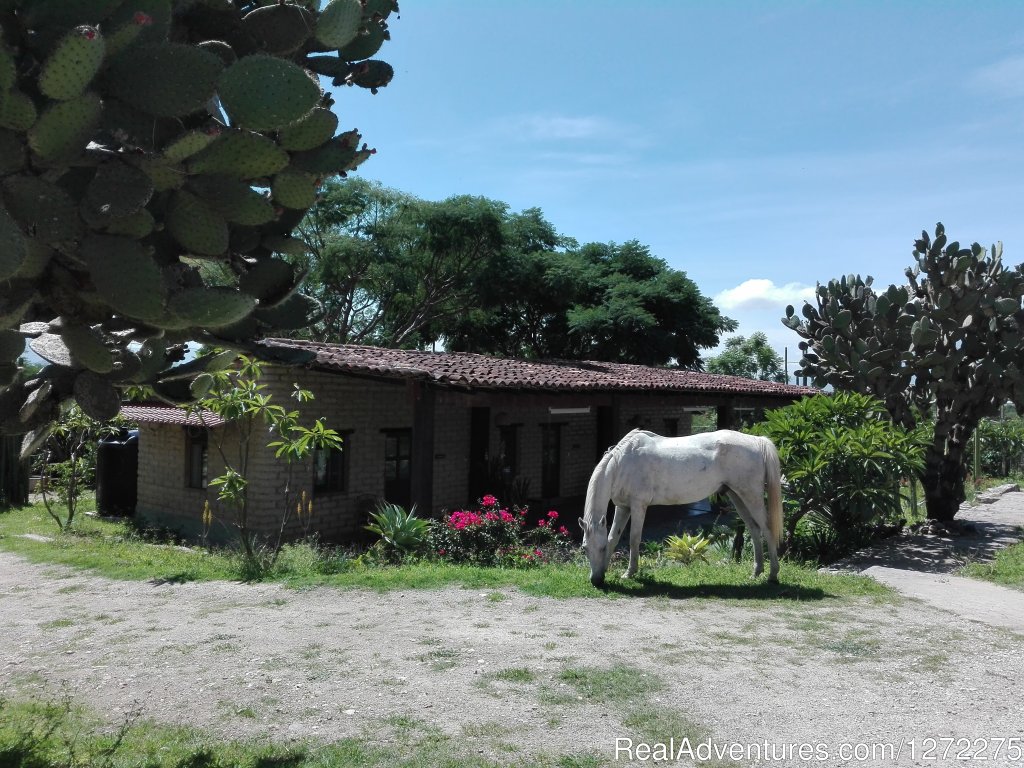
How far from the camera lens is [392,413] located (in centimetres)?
1413

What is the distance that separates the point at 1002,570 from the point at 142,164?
420 inches

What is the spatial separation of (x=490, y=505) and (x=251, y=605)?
13.0 ft

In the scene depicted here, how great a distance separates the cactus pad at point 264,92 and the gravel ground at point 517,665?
3471 mm

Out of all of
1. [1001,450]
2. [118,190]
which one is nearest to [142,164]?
[118,190]

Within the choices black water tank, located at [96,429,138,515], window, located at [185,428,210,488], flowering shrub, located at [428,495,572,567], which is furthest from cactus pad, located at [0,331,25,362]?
black water tank, located at [96,429,138,515]

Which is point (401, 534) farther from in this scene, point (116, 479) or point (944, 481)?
point (944, 481)

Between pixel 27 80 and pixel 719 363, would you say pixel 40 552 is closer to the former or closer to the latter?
pixel 27 80

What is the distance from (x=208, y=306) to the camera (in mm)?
3820

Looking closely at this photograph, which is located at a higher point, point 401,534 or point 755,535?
point 755,535

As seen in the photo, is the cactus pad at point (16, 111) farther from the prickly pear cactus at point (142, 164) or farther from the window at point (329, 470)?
the window at point (329, 470)

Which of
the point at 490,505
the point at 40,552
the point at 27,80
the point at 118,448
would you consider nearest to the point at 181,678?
the point at 27,80

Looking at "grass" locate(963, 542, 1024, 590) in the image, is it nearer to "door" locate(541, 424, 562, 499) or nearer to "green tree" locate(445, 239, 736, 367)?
"door" locate(541, 424, 562, 499)

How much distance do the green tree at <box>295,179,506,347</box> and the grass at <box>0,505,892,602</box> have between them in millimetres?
15805

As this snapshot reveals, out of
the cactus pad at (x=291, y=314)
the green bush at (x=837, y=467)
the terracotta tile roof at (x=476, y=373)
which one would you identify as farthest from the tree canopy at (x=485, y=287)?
the cactus pad at (x=291, y=314)
